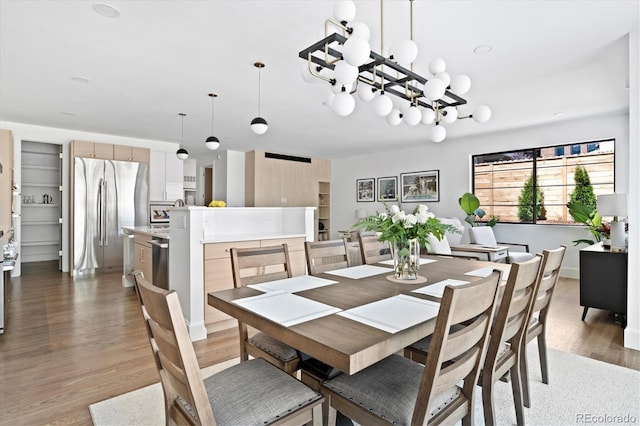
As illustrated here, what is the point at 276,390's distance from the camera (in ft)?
4.08

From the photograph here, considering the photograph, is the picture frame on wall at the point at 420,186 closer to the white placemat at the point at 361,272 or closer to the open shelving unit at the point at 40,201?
the white placemat at the point at 361,272

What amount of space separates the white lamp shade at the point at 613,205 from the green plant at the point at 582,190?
2402 millimetres

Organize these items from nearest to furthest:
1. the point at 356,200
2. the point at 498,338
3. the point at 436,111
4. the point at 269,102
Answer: the point at 498,338
the point at 436,111
the point at 269,102
the point at 356,200

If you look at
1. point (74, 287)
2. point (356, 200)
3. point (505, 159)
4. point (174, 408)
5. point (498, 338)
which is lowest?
point (74, 287)

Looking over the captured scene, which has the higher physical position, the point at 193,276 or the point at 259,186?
the point at 259,186

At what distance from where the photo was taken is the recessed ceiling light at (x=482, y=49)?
291 centimetres

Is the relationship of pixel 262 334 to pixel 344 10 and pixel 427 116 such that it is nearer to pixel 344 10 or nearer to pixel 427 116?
pixel 344 10

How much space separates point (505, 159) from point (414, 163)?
1.91 meters

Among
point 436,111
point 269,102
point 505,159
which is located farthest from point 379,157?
point 436,111

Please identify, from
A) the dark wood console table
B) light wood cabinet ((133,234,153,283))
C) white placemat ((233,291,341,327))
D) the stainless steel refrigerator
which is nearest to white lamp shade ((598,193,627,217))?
the dark wood console table

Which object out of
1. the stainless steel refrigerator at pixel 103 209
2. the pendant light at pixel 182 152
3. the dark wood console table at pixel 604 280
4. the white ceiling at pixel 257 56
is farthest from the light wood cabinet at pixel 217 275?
the stainless steel refrigerator at pixel 103 209

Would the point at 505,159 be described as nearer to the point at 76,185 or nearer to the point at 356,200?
the point at 356,200

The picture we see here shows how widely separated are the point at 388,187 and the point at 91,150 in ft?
20.3

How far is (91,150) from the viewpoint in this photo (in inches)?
240
